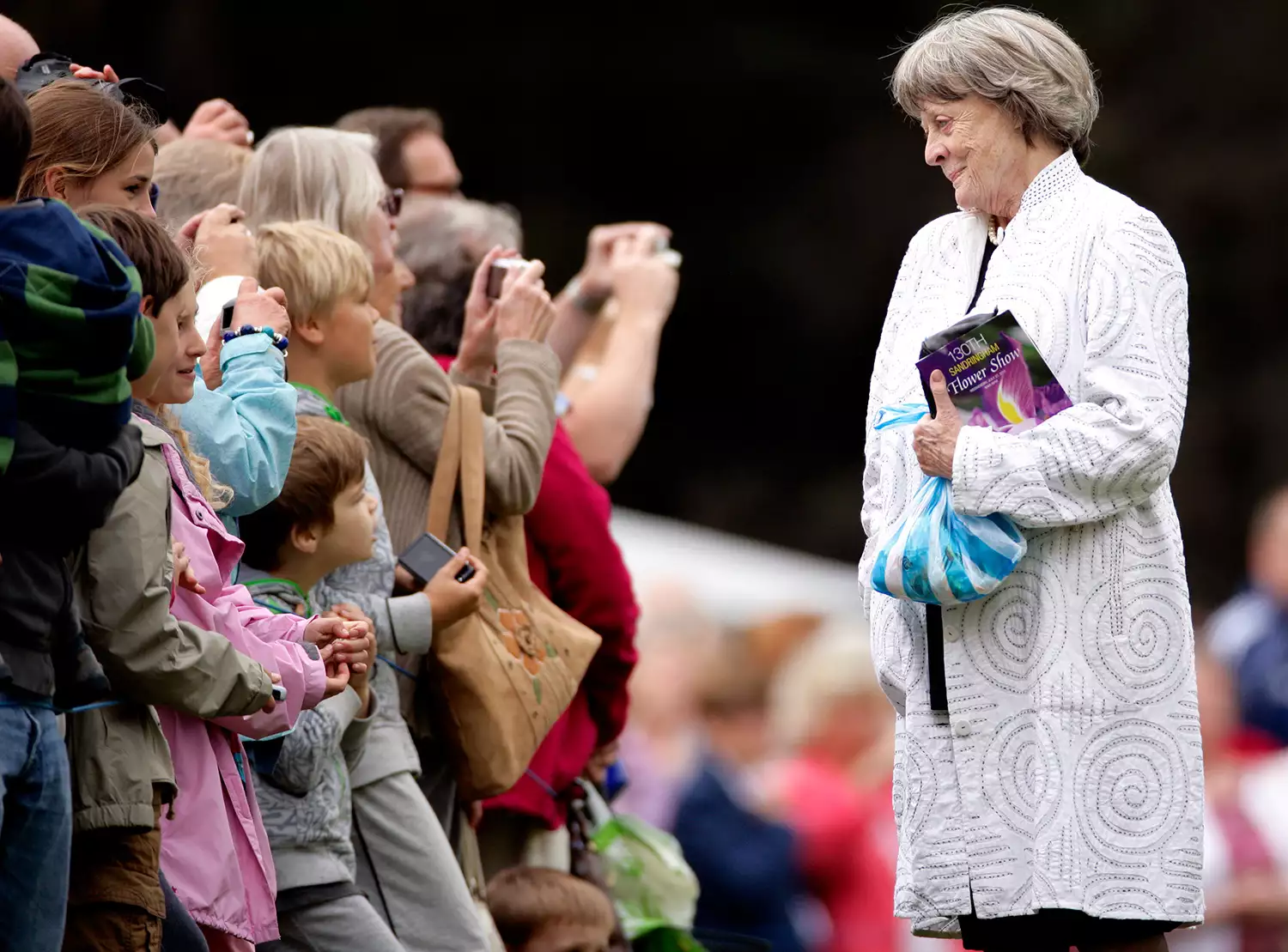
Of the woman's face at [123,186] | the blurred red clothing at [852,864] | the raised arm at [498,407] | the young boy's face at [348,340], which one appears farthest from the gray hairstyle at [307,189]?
the blurred red clothing at [852,864]

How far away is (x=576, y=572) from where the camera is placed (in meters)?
4.98

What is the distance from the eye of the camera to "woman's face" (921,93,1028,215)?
3.89 metres

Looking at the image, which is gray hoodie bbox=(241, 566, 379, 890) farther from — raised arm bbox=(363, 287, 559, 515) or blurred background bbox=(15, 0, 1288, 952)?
blurred background bbox=(15, 0, 1288, 952)

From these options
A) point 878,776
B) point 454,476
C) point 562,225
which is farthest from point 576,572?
point 562,225

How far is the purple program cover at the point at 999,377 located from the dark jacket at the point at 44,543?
129 centimetres

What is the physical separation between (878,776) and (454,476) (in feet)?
11.2

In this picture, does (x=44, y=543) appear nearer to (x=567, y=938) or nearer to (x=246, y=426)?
(x=246, y=426)

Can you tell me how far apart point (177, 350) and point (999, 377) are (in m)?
1.23

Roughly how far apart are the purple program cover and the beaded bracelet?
1021mm

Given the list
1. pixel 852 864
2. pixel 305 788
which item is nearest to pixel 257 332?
pixel 305 788

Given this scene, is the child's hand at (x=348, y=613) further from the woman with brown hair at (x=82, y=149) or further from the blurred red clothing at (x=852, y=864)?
the blurred red clothing at (x=852, y=864)

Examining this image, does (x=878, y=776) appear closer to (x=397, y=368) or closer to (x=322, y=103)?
(x=397, y=368)

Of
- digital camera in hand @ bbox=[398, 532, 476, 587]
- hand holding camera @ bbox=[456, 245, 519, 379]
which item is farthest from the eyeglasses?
digital camera in hand @ bbox=[398, 532, 476, 587]

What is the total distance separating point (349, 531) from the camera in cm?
403
